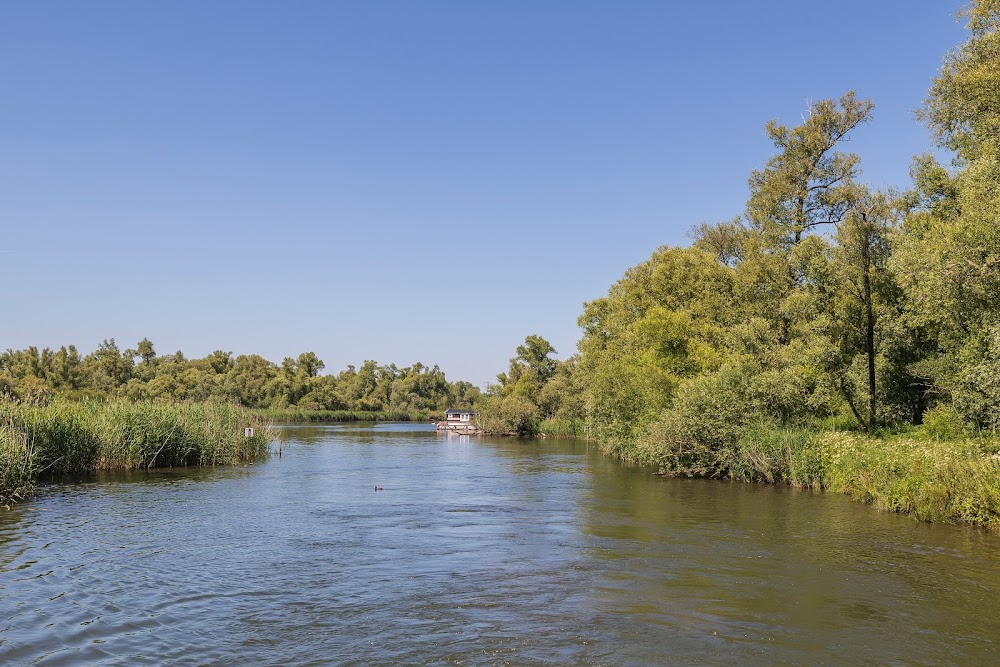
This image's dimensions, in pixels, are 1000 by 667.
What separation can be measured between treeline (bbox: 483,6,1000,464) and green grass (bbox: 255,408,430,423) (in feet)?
339

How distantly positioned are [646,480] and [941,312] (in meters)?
17.8

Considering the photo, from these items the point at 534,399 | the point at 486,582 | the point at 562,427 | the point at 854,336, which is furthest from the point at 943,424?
the point at 534,399

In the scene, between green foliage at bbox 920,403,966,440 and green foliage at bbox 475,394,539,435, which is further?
green foliage at bbox 475,394,539,435

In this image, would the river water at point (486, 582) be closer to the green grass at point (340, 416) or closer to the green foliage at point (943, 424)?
the green foliage at point (943, 424)

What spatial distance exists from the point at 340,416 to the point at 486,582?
152 m

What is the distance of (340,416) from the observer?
164 meters

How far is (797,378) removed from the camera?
123ft

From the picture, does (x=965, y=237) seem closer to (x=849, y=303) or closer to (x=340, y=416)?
(x=849, y=303)

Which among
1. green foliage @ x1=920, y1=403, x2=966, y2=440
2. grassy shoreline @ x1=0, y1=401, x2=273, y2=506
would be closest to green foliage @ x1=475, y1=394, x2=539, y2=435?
grassy shoreline @ x1=0, y1=401, x2=273, y2=506

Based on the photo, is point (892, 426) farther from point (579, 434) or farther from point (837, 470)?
point (579, 434)

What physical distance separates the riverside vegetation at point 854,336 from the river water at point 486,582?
2412mm

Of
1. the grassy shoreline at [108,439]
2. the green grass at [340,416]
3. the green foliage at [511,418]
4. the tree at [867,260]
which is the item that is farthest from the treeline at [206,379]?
the tree at [867,260]

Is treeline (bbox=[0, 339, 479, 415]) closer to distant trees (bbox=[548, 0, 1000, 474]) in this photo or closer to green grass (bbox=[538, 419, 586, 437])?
green grass (bbox=[538, 419, 586, 437])

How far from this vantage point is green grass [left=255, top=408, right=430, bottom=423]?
149625mm
